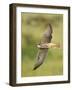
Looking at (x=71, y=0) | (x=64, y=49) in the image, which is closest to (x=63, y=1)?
(x=71, y=0)

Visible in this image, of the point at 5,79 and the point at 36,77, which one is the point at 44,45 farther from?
the point at 5,79

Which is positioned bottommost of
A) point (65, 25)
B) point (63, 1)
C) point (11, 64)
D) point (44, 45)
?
point (11, 64)

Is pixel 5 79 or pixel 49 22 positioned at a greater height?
pixel 49 22
